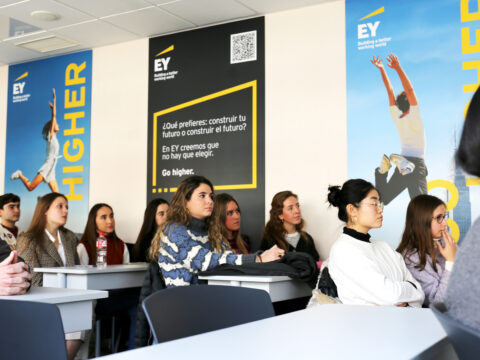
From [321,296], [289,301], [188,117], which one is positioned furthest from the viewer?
[188,117]

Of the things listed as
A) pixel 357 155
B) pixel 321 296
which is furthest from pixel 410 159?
pixel 321 296

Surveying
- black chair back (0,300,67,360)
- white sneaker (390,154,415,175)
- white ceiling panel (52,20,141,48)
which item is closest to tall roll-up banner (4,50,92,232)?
white ceiling panel (52,20,141,48)

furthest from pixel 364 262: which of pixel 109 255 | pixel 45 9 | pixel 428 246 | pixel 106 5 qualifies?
pixel 45 9

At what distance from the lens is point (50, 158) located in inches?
267

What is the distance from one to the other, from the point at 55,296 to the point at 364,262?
1.56 m

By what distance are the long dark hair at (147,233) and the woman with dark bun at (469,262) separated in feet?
15.2

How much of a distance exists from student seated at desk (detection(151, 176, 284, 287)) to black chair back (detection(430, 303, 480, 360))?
2.77m

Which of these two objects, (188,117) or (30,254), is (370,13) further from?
(30,254)

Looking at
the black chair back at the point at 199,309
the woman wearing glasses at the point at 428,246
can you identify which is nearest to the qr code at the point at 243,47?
the woman wearing glasses at the point at 428,246

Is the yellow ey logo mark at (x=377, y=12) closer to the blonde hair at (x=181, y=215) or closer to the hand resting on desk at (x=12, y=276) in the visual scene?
the blonde hair at (x=181, y=215)

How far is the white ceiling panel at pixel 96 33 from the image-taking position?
19.5ft

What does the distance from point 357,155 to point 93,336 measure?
2669 millimetres

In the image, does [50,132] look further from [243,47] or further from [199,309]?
[199,309]

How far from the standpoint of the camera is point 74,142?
6.67 metres
